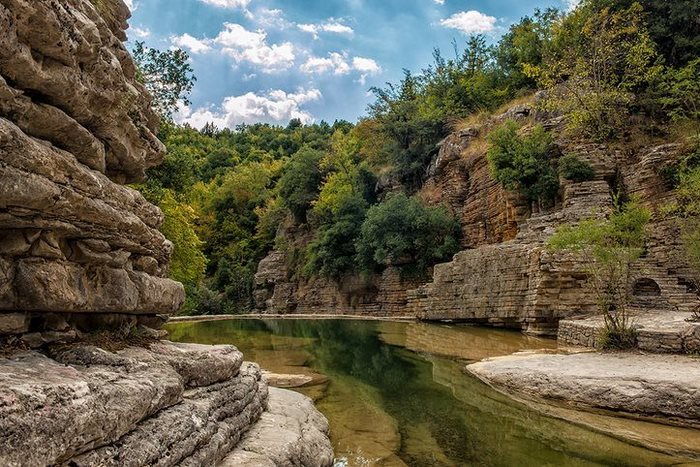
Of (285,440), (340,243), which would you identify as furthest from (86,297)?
(340,243)

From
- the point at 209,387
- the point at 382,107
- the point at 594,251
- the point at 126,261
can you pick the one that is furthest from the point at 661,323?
the point at 382,107

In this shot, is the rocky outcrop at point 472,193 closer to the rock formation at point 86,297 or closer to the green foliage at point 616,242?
the green foliage at point 616,242

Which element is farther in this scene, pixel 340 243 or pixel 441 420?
pixel 340 243

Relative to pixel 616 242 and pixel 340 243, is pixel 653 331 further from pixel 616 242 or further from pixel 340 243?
pixel 340 243

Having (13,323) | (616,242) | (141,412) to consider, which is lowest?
(141,412)

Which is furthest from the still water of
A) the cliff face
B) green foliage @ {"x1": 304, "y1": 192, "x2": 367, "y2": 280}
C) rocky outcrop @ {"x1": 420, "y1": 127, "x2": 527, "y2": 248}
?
green foliage @ {"x1": 304, "y1": 192, "x2": 367, "y2": 280}

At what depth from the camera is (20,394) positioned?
2.50m

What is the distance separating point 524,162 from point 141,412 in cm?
2096

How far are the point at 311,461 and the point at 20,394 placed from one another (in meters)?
3.10

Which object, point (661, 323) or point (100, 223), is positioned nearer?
point (100, 223)

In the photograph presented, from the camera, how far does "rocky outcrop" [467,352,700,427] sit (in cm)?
671

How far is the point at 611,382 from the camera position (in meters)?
7.49

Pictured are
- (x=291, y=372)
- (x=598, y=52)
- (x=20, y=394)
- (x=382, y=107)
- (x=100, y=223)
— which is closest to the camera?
(x=20, y=394)

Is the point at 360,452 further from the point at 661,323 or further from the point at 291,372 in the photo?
the point at 661,323
